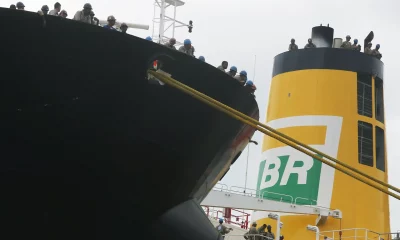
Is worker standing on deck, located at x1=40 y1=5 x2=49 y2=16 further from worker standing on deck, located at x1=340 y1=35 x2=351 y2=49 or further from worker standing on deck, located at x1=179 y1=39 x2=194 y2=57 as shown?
worker standing on deck, located at x1=340 y1=35 x2=351 y2=49

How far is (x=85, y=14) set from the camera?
916 centimetres

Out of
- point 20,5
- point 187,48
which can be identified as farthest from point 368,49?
point 20,5

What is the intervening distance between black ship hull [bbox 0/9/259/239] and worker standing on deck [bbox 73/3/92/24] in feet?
1.06

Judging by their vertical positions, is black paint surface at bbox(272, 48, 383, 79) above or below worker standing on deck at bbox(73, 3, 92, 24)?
above

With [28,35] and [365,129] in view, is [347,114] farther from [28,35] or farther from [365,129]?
[28,35]

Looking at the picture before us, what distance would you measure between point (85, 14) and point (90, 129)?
1376 millimetres

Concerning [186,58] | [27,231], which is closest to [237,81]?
[186,58]

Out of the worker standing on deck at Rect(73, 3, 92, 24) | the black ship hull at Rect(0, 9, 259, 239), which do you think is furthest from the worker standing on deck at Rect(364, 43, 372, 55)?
the worker standing on deck at Rect(73, 3, 92, 24)

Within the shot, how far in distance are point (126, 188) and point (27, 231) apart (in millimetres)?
1284

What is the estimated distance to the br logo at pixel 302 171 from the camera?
54.2ft

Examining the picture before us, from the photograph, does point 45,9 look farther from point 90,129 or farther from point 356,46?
point 356,46

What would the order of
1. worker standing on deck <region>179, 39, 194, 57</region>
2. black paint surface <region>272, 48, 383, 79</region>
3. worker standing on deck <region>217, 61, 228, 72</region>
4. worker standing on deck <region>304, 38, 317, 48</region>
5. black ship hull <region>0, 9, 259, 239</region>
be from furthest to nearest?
worker standing on deck <region>304, 38, 317, 48</region> → black paint surface <region>272, 48, 383, 79</region> → worker standing on deck <region>217, 61, 228, 72</region> → worker standing on deck <region>179, 39, 194, 57</region> → black ship hull <region>0, 9, 259, 239</region>

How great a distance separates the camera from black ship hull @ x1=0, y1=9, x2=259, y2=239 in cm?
877

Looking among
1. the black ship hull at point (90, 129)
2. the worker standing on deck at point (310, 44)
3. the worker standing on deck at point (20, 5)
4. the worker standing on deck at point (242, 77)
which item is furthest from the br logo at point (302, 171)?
the worker standing on deck at point (20, 5)
